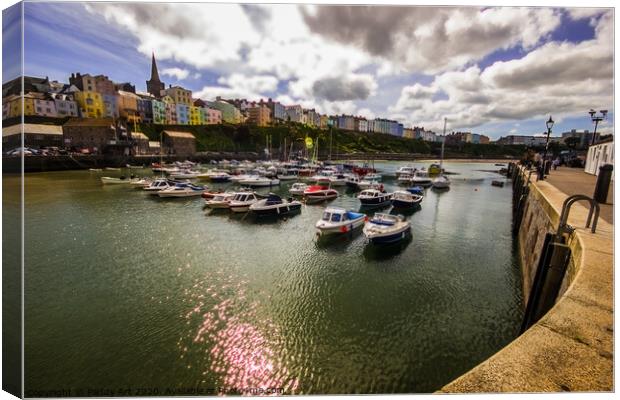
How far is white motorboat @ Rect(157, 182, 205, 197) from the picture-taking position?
115 feet

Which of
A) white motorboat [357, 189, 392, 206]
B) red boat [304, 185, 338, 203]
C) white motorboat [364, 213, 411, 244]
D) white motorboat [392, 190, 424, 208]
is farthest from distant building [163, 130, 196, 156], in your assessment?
white motorboat [364, 213, 411, 244]

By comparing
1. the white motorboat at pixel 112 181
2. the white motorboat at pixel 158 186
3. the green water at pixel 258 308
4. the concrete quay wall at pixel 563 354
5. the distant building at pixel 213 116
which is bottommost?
the green water at pixel 258 308

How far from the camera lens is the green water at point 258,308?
329 inches

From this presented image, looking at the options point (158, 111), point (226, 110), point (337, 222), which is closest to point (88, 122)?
point (158, 111)

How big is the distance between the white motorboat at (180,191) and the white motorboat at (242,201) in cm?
1052

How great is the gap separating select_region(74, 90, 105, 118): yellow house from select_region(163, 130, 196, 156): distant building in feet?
103

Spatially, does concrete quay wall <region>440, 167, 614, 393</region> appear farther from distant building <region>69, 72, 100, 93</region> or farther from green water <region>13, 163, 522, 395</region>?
distant building <region>69, 72, 100, 93</region>

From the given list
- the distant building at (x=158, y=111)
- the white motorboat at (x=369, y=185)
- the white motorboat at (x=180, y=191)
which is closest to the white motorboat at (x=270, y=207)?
the white motorboat at (x=180, y=191)

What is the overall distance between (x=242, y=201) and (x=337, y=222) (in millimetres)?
11607

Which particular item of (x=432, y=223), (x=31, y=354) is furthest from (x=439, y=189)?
(x=31, y=354)

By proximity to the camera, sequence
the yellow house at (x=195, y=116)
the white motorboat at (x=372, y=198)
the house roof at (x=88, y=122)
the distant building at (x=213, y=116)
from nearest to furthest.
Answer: the white motorboat at (x=372, y=198) → the house roof at (x=88, y=122) → the yellow house at (x=195, y=116) → the distant building at (x=213, y=116)

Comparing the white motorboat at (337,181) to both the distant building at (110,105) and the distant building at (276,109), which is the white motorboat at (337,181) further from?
the distant building at (276,109)

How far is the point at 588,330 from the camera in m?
4.79

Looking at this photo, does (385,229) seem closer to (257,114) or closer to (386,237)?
(386,237)
